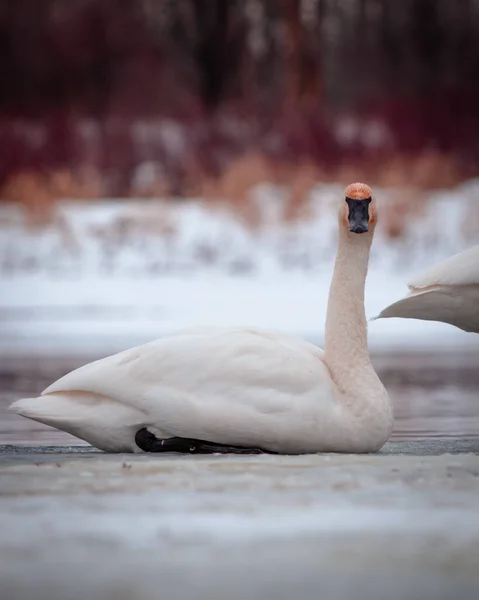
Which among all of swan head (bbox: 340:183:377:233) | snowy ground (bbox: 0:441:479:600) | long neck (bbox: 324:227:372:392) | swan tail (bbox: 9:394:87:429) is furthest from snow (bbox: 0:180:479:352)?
snowy ground (bbox: 0:441:479:600)

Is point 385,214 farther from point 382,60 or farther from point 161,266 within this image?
point 382,60

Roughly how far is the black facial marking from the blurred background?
1238 mm

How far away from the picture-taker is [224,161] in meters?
22.8

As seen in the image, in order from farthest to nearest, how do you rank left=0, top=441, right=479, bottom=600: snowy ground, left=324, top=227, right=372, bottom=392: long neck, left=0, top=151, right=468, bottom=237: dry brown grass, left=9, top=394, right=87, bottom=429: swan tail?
left=0, top=151, right=468, bottom=237: dry brown grass → left=324, top=227, right=372, bottom=392: long neck → left=9, top=394, right=87, bottom=429: swan tail → left=0, top=441, right=479, bottom=600: snowy ground

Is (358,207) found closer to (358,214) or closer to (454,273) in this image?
(358,214)

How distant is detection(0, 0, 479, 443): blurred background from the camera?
558 inches

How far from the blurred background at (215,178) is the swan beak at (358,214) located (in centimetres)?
124

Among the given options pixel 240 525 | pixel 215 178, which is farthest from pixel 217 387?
pixel 215 178

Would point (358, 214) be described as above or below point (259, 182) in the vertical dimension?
below

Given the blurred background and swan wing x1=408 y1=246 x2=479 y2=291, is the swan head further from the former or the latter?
the blurred background

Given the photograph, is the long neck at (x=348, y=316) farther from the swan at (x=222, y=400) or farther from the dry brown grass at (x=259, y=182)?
the dry brown grass at (x=259, y=182)

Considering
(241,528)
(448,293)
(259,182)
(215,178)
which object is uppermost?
(215,178)

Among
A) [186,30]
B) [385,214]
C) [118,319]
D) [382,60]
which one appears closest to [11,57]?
[186,30]

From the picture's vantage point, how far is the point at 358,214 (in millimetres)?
6777
